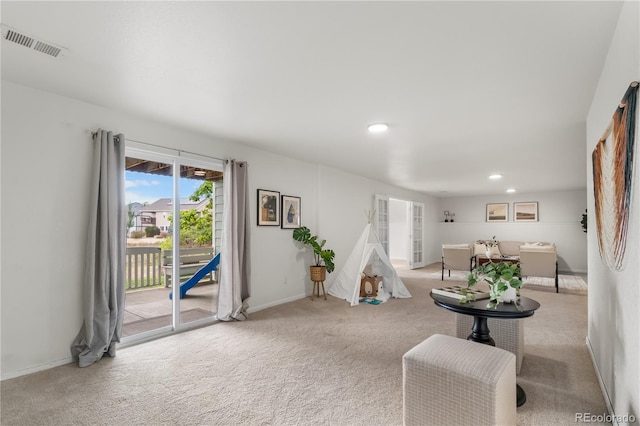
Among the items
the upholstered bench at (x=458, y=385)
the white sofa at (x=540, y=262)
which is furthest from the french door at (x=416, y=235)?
the upholstered bench at (x=458, y=385)

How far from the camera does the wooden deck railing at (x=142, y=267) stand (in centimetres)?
355

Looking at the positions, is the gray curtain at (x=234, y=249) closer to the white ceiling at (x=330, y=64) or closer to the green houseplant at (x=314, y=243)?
the white ceiling at (x=330, y=64)

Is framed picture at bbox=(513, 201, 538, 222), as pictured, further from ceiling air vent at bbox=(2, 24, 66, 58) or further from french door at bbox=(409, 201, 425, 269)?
ceiling air vent at bbox=(2, 24, 66, 58)

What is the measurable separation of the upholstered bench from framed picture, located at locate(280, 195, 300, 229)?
11.3 feet

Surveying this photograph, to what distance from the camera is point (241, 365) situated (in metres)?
2.93

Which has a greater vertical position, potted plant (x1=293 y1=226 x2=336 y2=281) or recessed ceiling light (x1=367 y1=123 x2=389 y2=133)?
recessed ceiling light (x1=367 y1=123 x2=389 y2=133)

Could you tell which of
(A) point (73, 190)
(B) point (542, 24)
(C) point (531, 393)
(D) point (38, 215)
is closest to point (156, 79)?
(A) point (73, 190)

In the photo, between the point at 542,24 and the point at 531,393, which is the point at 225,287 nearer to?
the point at 531,393

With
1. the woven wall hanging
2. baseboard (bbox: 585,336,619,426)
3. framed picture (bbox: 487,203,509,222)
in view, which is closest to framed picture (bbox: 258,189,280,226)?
the woven wall hanging

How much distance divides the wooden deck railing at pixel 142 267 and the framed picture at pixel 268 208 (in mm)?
1479

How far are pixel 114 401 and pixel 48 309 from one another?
1.15 m

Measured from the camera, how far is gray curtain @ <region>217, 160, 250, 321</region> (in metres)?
4.21

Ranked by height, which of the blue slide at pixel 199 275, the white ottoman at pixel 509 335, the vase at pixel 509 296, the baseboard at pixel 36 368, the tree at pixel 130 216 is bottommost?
the baseboard at pixel 36 368

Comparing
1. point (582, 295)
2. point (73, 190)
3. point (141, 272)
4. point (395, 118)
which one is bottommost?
point (582, 295)
